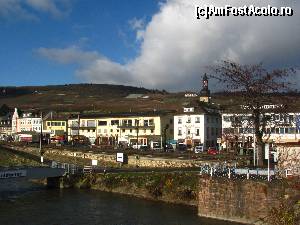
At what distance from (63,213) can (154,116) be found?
272 ft

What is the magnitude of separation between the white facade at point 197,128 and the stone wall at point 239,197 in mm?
75158

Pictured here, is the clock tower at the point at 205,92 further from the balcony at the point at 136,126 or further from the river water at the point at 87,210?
the river water at the point at 87,210

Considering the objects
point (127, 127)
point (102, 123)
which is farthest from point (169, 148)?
point (102, 123)

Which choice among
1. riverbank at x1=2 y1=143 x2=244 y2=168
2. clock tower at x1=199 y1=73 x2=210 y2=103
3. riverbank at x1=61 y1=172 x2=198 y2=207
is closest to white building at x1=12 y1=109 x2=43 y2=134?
riverbank at x1=2 y1=143 x2=244 y2=168

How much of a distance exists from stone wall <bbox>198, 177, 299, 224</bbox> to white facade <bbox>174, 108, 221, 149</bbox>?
247 feet

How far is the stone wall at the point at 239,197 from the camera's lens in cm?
3803

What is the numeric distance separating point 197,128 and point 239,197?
80661 mm

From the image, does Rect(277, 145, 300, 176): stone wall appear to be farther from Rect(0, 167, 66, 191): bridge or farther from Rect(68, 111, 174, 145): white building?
Rect(68, 111, 174, 145): white building

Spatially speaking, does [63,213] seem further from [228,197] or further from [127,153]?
[127,153]

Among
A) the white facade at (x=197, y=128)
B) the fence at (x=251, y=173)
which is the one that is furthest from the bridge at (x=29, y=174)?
the white facade at (x=197, y=128)

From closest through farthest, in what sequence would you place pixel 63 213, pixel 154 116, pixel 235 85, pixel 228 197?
pixel 228 197, pixel 63 213, pixel 235 85, pixel 154 116

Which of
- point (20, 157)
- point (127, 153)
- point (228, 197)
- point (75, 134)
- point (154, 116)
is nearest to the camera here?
point (228, 197)

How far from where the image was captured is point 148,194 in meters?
55.7

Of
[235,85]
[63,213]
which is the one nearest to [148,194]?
[63,213]
